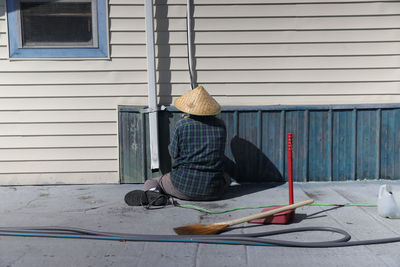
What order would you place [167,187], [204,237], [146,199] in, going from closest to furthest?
[204,237]
[146,199]
[167,187]

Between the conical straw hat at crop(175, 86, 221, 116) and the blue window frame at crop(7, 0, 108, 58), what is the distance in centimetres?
149

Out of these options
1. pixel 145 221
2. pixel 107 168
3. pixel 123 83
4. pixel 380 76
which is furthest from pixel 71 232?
pixel 380 76

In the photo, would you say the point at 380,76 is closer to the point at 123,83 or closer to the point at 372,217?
the point at 372,217

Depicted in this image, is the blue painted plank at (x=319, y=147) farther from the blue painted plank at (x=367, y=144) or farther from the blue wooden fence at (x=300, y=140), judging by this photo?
the blue painted plank at (x=367, y=144)

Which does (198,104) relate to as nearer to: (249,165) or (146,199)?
(146,199)

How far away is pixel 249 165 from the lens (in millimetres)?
6199

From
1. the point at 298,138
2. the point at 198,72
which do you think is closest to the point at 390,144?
the point at 298,138

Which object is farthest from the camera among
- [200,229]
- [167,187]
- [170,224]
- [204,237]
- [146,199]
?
[167,187]

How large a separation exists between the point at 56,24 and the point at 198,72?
2.00 metres

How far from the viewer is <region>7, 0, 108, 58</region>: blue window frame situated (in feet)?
19.9

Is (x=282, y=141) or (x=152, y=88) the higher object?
(x=152, y=88)

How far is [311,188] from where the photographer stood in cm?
596

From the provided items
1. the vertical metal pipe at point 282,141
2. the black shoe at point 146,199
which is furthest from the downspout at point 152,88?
the vertical metal pipe at point 282,141

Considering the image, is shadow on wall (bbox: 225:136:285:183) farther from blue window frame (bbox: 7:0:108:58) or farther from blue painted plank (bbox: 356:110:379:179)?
blue window frame (bbox: 7:0:108:58)
